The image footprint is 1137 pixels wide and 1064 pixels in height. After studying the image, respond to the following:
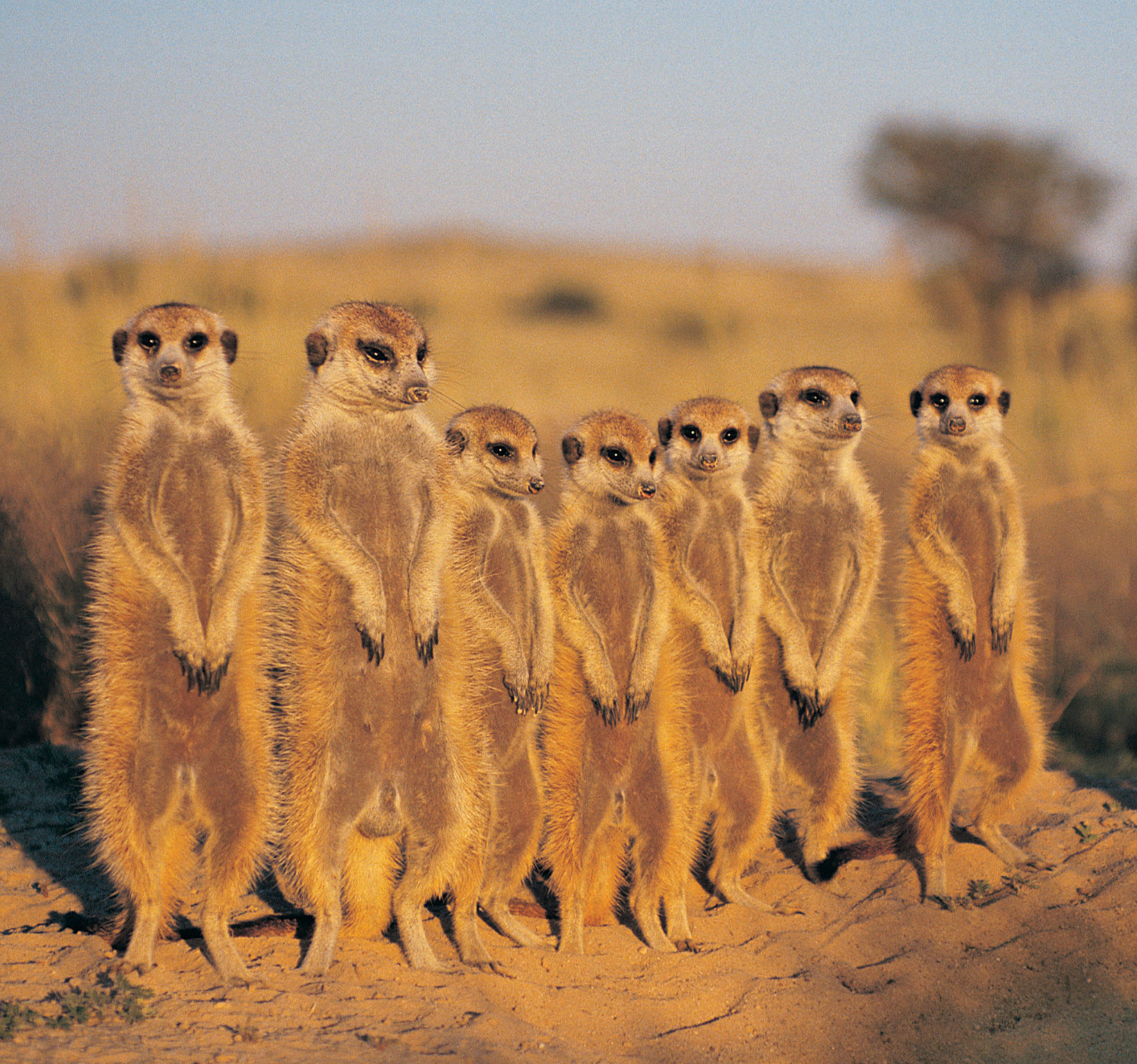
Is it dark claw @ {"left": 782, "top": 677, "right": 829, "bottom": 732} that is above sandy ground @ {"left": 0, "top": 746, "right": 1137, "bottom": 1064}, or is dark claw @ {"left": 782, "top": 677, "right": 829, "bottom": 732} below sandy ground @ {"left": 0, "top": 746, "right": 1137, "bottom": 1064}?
above

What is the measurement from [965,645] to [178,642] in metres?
2.67

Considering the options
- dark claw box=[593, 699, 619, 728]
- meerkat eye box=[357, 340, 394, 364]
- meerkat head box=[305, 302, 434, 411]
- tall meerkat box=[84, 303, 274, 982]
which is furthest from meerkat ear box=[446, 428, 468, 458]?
dark claw box=[593, 699, 619, 728]

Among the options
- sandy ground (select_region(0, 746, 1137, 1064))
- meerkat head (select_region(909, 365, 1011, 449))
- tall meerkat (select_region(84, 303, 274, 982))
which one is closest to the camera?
sandy ground (select_region(0, 746, 1137, 1064))

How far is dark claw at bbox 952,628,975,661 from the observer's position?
412 centimetres

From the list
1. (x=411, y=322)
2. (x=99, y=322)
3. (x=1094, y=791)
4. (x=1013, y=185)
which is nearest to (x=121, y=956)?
(x=411, y=322)

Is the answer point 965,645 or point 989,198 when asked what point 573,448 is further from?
Result: point 989,198

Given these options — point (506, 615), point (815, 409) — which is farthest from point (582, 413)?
point (506, 615)

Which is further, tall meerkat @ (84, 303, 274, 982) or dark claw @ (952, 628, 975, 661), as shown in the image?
dark claw @ (952, 628, 975, 661)

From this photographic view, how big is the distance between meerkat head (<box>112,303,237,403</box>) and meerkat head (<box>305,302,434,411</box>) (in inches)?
11.0

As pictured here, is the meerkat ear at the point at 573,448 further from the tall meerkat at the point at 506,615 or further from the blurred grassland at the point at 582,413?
the blurred grassland at the point at 582,413

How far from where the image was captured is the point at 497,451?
3.90m

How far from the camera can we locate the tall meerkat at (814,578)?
4.18 metres

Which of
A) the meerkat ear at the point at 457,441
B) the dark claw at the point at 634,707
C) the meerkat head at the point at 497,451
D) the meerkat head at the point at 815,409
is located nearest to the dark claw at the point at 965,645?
the meerkat head at the point at 815,409

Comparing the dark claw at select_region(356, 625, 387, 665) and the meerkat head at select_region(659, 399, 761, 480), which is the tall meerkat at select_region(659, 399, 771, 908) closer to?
the meerkat head at select_region(659, 399, 761, 480)
